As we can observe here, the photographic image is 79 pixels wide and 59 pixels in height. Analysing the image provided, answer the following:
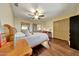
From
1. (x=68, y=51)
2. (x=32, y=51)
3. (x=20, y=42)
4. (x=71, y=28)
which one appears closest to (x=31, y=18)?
(x=20, y=42)

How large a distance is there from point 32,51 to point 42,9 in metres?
0.69

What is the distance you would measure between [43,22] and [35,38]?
0.99ft

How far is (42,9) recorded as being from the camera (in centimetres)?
160

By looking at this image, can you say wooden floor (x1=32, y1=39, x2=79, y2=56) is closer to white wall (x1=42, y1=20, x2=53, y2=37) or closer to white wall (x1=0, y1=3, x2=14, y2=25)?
white wall (x1=42, y1=20, x2=53, y2=37)

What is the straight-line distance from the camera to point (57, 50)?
161cm

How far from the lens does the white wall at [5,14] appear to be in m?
1.53

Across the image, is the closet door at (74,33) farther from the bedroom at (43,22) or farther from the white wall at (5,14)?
the white wall at (5,14)

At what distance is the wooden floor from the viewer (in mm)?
1603

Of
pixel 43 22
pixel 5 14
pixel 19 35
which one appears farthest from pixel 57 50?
pixel 5 14

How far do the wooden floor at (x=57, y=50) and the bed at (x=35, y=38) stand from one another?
83 mm

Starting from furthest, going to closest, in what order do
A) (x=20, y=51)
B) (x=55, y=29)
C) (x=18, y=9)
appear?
(x=55, y=29) → (x=18, y=9) → (x=20, y=51)

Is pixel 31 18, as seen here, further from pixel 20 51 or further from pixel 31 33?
pixel 20 51

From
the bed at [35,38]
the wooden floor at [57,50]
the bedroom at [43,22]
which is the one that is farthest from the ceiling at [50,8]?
the wooden floor at [57,50]

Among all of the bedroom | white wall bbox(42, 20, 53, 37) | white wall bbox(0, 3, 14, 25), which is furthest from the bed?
white wall bbox(0, 3, 14, 25)
